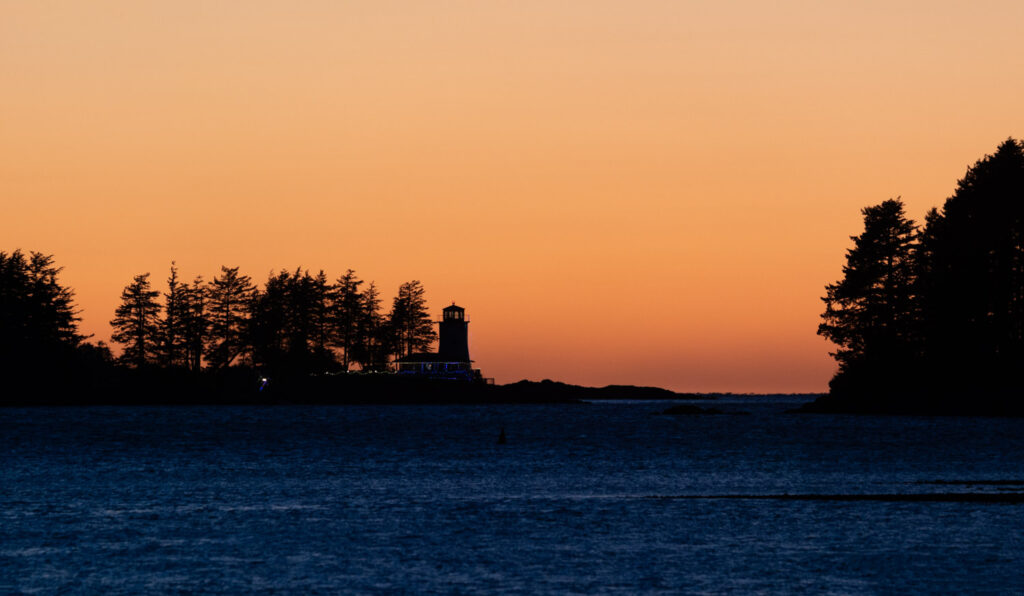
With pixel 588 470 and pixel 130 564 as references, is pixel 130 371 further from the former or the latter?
pixel 130 564

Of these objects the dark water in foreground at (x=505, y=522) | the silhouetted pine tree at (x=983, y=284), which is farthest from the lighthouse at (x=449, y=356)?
the dark water in foreground at (x=505, y=522)

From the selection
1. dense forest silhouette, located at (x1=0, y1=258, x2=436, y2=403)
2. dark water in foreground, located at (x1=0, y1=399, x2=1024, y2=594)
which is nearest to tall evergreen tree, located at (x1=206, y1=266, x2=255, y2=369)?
dense forest silhouette, located at (x1=0, y1=258, x2=436, y2=403)

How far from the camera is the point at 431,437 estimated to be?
105 metres

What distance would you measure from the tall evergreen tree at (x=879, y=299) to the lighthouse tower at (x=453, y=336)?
77.8m

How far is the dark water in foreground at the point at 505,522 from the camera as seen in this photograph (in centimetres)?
2736

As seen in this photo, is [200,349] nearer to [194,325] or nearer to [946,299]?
[194,325]

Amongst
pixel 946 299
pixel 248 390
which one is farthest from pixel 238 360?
pixel 946 299

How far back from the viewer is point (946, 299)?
10738 centimetres

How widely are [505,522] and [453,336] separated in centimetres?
15040

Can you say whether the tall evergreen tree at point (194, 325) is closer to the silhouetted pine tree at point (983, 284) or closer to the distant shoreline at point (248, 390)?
the distant shoreline at point (248, 390)

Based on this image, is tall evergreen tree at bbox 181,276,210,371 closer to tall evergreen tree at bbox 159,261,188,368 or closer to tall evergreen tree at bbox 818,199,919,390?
tall evergreen tree at bbox 159,261,188,368

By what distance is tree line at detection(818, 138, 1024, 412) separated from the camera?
108 meters

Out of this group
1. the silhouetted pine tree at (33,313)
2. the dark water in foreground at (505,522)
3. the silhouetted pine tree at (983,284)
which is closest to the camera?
the dark water in foreground at (505,522)

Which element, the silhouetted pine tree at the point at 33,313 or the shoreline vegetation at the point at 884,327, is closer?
the shoreline vegetation at the point at 884,327
